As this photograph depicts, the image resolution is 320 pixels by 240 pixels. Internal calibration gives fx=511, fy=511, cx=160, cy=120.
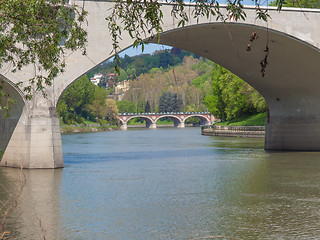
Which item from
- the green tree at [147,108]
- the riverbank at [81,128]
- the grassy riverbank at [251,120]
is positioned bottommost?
the riverbank at [81,128]

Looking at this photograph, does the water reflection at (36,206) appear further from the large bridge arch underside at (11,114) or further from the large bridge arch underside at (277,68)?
the large bridge arch underside at (277,68)

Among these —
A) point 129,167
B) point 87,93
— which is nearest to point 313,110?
point 129,167

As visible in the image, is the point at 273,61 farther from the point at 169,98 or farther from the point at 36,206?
the point at 169,98

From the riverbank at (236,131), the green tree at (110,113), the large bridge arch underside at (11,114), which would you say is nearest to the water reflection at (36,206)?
the large bridge arch underside at (11,114)

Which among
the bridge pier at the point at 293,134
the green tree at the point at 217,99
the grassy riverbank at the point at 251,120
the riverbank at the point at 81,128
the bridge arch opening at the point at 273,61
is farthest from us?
the riverbank at the point at 81,128

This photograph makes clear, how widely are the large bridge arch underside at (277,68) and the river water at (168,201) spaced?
5.63 metres

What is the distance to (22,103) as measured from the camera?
809 inches

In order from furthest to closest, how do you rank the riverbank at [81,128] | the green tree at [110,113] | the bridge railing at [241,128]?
1. the green tree at [110,113]
2. the riverbank at [81,128]
3. the bridge railing at [241,128]

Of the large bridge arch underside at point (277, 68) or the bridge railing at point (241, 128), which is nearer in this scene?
the large bridge arch underside at point (277, 68)

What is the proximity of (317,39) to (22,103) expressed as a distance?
13720 millimetres

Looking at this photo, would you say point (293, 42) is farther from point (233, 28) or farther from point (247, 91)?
point (247, 91)

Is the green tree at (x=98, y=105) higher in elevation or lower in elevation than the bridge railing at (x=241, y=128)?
higher

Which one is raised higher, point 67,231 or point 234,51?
point 234,51

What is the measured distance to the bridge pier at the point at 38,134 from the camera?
784 inches
